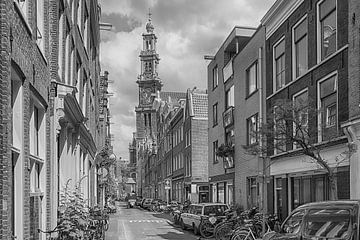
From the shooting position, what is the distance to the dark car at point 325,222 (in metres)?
7.61

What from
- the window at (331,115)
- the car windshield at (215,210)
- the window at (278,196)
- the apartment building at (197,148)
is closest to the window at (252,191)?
the car windshield at (215,210)

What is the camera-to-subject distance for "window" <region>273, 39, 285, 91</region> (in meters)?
22.3

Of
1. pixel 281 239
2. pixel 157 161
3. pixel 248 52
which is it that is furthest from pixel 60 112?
pixel 157 161

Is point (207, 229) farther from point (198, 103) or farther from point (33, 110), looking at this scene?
point (198, 103)

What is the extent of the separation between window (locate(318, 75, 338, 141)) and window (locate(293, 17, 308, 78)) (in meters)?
2.07

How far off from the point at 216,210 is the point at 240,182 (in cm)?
526

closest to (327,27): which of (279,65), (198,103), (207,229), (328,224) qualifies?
(279,65)

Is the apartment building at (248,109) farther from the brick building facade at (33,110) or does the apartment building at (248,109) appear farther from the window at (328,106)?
the brick building facade at (33,110)

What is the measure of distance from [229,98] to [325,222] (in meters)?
24.5

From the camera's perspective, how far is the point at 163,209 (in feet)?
170

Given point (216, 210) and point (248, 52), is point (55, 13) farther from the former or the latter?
point (248, 52)

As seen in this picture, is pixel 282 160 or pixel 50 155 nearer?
pixel 50 155

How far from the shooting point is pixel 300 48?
793 inches

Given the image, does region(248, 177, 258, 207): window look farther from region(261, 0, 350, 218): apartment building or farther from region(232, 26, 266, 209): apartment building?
region(261, 0, 350, 218): apartment building
